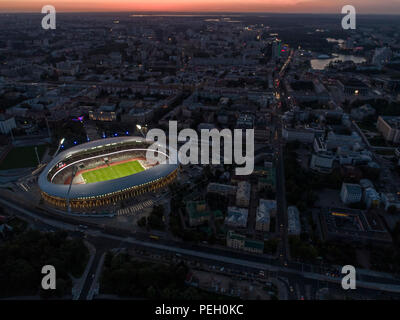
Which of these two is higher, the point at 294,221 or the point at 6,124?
the point at 6,124

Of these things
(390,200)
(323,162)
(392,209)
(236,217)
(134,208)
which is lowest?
(134,208)

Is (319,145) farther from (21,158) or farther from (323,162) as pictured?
(21,158)

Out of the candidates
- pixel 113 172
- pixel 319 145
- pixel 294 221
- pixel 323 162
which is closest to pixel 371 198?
pixel 323 162

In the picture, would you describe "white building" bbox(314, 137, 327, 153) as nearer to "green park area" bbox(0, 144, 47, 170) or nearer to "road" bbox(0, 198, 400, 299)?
"road" bbox(0, 198, 400, 299)

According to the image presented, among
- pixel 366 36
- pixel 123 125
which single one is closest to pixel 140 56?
pixel 123 125

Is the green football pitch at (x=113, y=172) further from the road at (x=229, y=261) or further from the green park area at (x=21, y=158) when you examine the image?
the green park area at (x=21, y=158)
